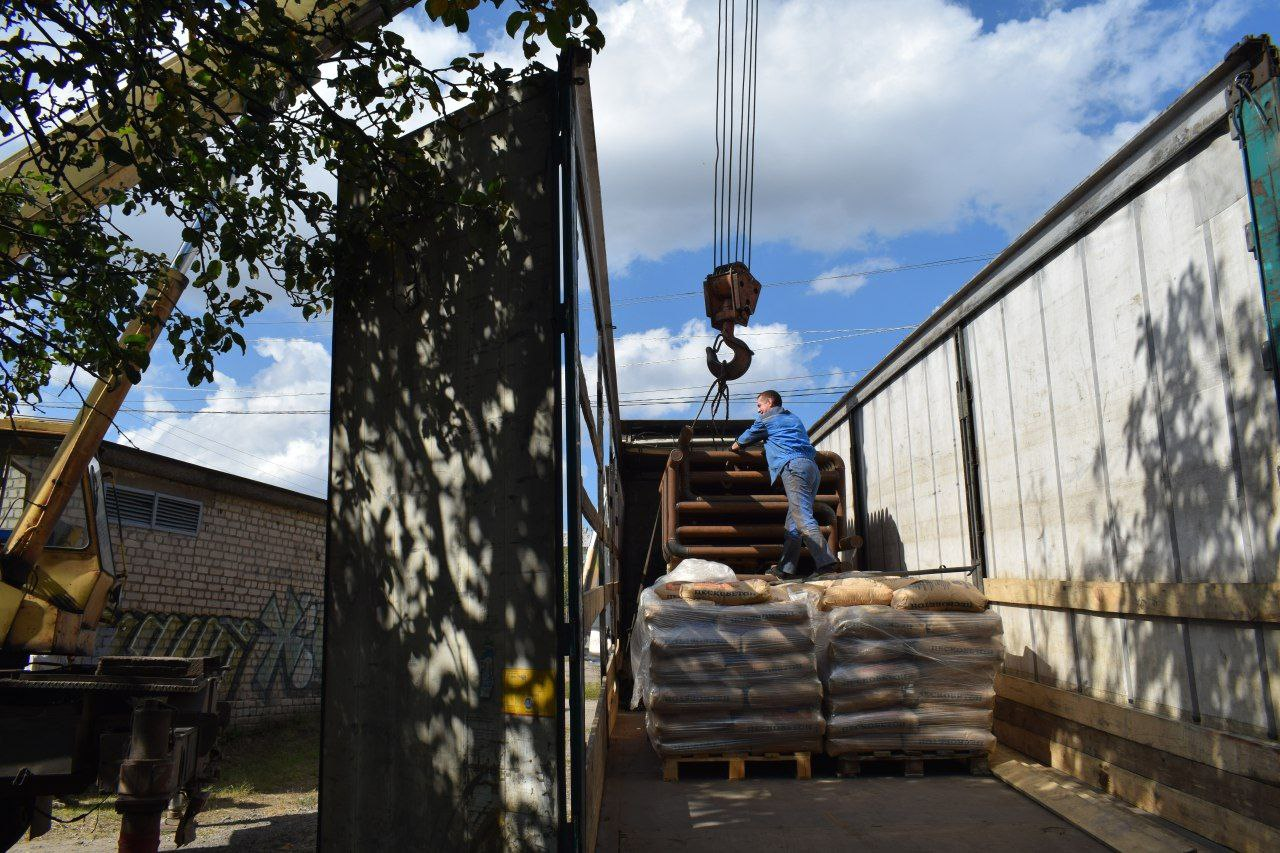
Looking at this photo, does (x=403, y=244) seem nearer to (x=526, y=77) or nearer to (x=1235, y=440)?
(x=526, y=77)

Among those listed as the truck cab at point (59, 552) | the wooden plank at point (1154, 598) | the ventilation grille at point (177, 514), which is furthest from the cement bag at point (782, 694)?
the ventilation grille at point (177, 514)

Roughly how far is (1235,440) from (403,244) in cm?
389

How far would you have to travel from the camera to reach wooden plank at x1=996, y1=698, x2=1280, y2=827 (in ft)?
11.5

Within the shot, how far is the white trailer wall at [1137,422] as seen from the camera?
12.0 ft

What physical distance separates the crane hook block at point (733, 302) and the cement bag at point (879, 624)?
3.38m

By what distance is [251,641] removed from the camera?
11.6 meters

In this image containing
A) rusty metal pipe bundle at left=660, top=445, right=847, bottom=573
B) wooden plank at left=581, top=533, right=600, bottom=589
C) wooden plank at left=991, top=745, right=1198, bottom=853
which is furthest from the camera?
rusty metal pipe bundle at left=660, top=445, right=847, bottom=573

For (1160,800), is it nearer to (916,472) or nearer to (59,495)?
(916,472)

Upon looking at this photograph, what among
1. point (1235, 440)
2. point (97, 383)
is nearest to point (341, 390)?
point (97, 383)

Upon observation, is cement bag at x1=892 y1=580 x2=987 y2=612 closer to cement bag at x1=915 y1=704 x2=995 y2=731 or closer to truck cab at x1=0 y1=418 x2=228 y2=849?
cement bag at x1=915 y1=704 x2=995 y2=731

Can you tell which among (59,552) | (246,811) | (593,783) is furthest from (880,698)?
(59,552)

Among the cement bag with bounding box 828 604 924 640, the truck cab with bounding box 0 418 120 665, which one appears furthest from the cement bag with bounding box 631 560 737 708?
the truck cab with bounding box 0 418 120 665

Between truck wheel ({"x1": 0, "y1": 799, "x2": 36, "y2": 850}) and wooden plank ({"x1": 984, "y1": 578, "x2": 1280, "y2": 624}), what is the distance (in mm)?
6034

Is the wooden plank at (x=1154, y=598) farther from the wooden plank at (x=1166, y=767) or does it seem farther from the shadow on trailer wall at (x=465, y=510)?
the shadow on trailer wall at (x=465, y=510)
